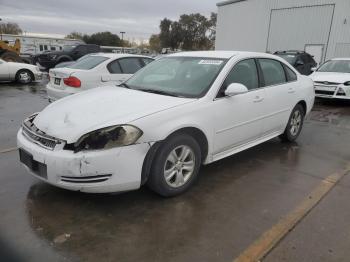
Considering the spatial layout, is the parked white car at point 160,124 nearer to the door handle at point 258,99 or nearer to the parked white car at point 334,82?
the door handle at point 258,99

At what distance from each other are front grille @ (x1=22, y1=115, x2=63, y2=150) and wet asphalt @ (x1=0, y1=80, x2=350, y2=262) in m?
0.63

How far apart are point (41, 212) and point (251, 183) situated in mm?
2386

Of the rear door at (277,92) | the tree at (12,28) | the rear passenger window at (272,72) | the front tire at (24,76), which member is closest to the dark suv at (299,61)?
the rear door at (277,92)

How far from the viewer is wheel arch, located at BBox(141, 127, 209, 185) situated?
3246mm

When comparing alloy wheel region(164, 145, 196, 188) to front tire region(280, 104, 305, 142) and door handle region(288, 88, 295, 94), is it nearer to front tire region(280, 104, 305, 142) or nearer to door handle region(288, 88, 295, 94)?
door handle region(288, 88, 295, 94)

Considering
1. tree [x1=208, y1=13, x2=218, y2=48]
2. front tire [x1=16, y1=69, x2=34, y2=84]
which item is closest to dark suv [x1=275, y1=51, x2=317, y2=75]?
front tire [x1=16, y1=69, x2=34, y2=84]

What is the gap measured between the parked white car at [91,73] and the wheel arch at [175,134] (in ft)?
13.8

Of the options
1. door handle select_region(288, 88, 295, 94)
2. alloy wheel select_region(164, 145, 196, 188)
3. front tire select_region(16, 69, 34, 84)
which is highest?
door handle select_region(288, 88, 295, 94)

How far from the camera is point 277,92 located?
4.95m

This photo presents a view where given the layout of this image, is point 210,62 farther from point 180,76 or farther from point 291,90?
point 291,90

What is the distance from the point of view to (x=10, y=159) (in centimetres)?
462

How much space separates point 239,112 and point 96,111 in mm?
1785

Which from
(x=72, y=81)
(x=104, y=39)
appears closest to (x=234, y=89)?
(x=72, y=81)

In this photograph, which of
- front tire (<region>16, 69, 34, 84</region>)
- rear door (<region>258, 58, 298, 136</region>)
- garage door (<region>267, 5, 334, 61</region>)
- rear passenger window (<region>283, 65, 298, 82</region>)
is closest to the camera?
rear door (<region>258, 58, 298, 136</region>)
